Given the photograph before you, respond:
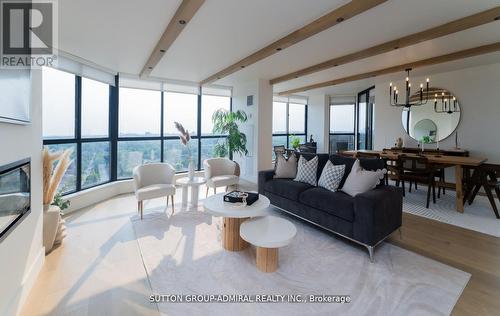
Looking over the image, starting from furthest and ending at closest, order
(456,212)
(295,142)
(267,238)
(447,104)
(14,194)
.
A: (295,142)
(447,104)
(456,212)
(267,238)
(14,194)

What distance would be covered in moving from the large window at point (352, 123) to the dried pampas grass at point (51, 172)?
705 cm

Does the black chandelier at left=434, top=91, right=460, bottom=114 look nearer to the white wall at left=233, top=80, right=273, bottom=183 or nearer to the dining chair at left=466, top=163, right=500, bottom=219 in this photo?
the dining chair at left=466, top=163, right=500, bottom=219

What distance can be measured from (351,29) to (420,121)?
411 centimetres

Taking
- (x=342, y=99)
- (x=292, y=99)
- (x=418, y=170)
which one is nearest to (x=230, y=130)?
(x=292, y=99)

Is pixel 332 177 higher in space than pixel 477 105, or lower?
lower

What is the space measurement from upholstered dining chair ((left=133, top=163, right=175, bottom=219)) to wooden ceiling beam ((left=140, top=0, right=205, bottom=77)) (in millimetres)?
1922

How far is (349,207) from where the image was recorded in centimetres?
270

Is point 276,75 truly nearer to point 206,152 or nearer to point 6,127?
point 206,152

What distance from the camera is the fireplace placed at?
1556 mm

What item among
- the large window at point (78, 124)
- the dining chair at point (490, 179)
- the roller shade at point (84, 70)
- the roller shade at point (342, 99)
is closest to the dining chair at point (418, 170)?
the dining chair at point (490, 179)

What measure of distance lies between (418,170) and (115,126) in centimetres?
625

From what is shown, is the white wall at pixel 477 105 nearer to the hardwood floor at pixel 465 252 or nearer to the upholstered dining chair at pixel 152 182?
the hardwood floor at pixel 465 252

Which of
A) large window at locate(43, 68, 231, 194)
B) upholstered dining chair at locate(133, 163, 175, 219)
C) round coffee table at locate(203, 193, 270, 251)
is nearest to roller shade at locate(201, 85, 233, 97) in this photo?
large window at locate(43, 68, 231, 194)

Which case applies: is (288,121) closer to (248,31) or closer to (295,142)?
(295,142)
